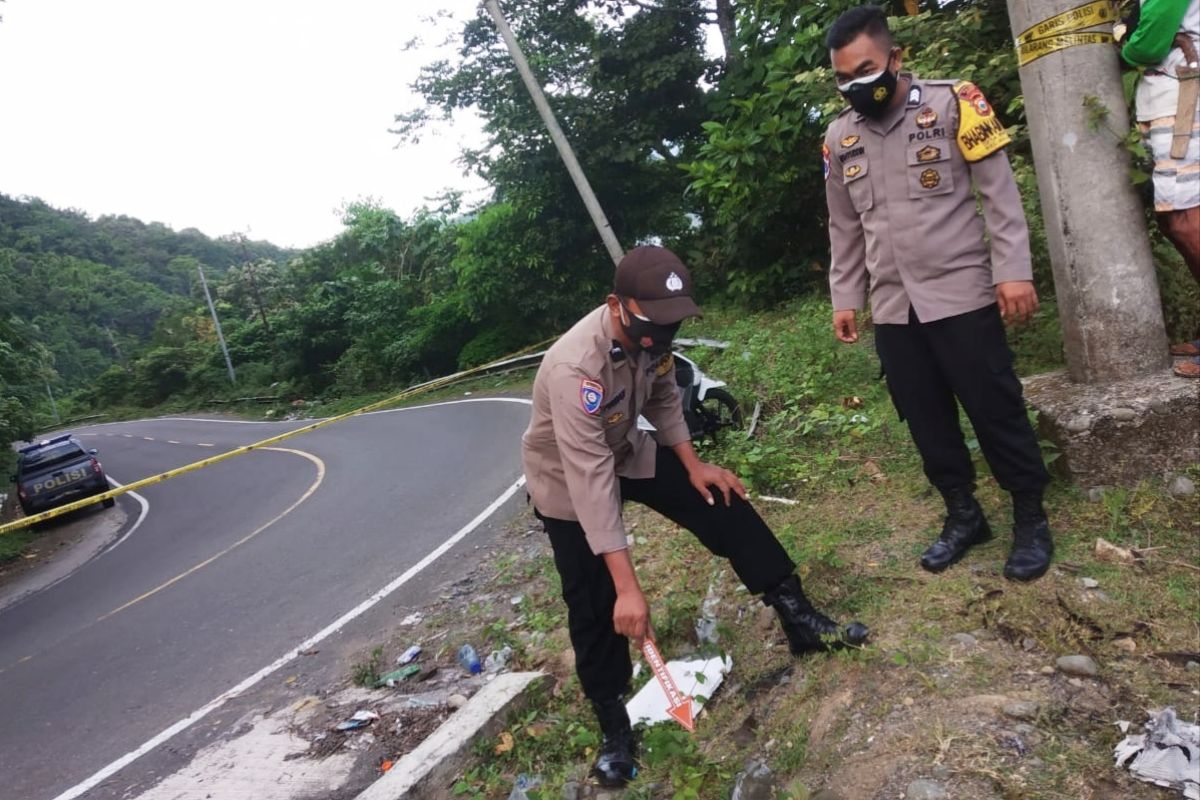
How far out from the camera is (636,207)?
19312mm

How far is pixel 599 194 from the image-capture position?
19.0 m

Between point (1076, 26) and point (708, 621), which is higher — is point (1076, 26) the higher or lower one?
the higher one

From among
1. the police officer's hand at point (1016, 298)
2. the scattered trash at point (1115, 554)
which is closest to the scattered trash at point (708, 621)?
the scattered trash at point (1115, 554)

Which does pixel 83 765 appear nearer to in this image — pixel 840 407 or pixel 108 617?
pixel 108 617

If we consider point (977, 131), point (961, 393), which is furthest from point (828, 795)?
point (977, 131)

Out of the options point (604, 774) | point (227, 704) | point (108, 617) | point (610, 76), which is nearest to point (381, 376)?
point (610, 76)

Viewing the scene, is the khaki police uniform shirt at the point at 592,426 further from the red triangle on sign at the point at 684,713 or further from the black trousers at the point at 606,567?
the red triangle on sign at the point at 684,713

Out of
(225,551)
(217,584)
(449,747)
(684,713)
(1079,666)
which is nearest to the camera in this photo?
(1079,666)

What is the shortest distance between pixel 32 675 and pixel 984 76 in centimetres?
876

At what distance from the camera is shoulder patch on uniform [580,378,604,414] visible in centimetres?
248

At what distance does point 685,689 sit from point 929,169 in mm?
2146

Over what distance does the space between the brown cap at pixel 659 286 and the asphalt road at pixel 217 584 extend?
13.9 ft

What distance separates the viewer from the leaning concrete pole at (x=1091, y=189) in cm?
299

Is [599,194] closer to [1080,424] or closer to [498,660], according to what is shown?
[498,660]
